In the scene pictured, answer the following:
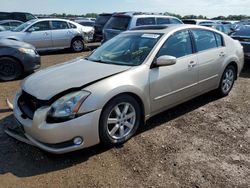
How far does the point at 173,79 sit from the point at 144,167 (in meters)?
1.58

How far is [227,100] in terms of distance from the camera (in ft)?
19.4

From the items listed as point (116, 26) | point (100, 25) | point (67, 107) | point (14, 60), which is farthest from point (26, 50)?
point (100, 25)

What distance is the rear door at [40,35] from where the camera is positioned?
11913 millimetres

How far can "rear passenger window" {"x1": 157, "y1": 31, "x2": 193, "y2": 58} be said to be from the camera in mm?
4531

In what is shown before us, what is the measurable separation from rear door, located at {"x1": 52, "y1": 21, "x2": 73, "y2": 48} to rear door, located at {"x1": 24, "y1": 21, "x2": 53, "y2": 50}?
0.77ft

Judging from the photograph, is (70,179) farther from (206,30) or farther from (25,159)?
(206,30)

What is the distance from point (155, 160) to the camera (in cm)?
364

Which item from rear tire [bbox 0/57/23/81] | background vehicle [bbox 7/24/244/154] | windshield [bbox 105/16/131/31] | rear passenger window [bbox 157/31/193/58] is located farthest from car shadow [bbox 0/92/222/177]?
windshield [bbox 105/16/131/31]

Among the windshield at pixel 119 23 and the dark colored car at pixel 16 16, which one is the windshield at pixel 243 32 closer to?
the windshield at pixel 119 23

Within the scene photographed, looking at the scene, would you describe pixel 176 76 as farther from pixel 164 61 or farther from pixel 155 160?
pixel 155 160

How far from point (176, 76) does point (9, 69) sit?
4.94m

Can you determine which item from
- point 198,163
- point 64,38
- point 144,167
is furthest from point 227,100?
point 64,38

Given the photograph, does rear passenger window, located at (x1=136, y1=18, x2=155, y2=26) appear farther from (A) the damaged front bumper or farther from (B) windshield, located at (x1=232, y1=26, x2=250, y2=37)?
(A) the damaged front bumper

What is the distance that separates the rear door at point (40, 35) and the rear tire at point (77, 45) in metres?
1.14
